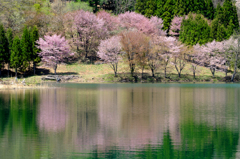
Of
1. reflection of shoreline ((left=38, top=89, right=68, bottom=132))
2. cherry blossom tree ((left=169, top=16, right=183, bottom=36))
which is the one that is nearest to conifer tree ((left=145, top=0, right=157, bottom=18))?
cherry blossom tree ((left=169, top=16, right=183, bottom=36))

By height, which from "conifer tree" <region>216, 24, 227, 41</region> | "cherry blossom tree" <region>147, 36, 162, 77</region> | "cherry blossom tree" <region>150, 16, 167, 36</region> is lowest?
"cherry blossom tree" <region>147, 36, 162, 77</region>

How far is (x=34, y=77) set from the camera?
62.8 meters

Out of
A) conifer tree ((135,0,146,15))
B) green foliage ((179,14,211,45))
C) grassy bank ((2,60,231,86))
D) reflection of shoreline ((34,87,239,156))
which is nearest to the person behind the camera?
reflection of shoreline ((34,87,239,156))

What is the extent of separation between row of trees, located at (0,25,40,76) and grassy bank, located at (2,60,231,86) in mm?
3459

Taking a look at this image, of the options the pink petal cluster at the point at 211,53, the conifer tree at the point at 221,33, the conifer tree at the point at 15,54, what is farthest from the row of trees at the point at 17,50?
the conifer tree at the point at 221,33

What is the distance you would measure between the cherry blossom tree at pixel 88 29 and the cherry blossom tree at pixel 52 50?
8.87m

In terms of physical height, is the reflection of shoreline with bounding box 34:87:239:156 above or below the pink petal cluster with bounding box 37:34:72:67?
below

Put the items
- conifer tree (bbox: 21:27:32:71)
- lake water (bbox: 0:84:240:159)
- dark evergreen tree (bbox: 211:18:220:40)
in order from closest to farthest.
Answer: lake water (bbox: 0:84:240:159)
conifer tree (bbox: 21:27:32:71)
dark evergreen tree (bbox: 211:18:220:40)

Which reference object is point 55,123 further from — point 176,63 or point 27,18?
point 27,18

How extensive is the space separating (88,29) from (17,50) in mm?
21089

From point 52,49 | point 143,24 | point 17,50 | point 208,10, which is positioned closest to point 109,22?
point 143,24

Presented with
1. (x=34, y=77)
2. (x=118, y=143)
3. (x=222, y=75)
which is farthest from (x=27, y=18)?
(x=118, y=143)

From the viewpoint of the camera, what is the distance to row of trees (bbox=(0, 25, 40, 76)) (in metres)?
60.6

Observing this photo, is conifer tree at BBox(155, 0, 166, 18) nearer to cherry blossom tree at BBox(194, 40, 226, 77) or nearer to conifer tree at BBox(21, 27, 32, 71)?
cherry blossom tree at BBox(194, 40, 226, 77)
